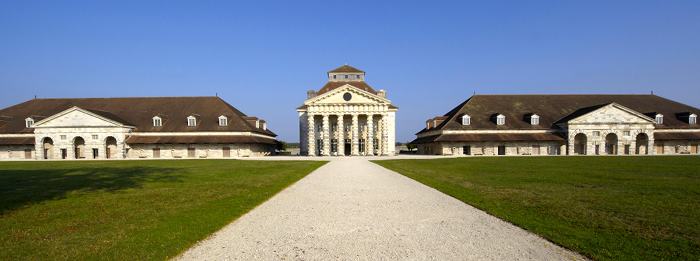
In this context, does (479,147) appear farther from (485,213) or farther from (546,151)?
(485,213)

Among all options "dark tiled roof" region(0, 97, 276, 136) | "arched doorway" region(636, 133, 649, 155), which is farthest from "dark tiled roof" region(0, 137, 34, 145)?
"arched doorway" region(636, 133, 649, 155)

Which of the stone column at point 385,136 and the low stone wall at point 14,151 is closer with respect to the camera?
the low stone wall at point 14,151

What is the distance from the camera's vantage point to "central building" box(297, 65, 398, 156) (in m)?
55.6

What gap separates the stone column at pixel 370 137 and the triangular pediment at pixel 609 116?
28.9 meters

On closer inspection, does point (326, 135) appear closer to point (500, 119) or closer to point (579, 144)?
point (500, 119)

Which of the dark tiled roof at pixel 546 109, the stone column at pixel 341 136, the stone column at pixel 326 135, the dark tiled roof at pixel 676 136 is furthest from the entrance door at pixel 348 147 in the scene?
the dark tiled roof at pixel 676 136

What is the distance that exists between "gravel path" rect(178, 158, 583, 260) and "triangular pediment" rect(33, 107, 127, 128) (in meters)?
49.6

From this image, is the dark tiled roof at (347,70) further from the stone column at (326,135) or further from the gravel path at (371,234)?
the gravel path at (371,234)

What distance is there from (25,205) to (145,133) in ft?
152

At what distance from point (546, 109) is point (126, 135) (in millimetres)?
65311

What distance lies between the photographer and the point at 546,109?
2299 inches

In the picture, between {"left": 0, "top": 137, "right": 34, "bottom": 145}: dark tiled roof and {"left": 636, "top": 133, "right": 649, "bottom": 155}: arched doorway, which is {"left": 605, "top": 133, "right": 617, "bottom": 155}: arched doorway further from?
{"left": 0, "top": 137, "right": 34, "bottom": 145}: dark tiled roof

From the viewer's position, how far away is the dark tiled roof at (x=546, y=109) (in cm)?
5400

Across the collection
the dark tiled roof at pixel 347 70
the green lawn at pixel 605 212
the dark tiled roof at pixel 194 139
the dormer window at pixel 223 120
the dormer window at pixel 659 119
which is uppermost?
the dark tiled roof at pixel 347 70
